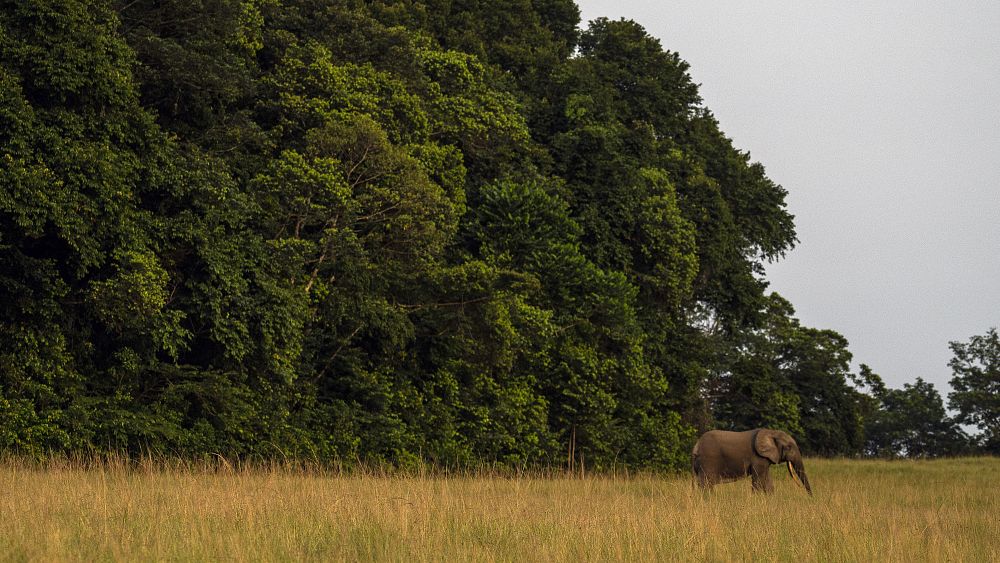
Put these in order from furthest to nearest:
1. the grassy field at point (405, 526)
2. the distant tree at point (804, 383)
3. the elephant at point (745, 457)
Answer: the distant tree at point (804, 383) → the elephant at point (745, 457) → the grassy field at point (405, 526)

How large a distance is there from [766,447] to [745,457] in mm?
483

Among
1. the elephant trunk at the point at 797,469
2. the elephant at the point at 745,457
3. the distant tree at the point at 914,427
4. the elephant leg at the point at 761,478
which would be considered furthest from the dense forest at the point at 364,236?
the distant tree at the point at 914,427

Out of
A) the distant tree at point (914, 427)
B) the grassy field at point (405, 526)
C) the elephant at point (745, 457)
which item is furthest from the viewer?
the distant tree at point (914, 427)

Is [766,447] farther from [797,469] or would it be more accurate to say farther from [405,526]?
[405,526]

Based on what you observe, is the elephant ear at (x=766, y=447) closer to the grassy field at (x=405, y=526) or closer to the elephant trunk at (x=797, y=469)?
the elephant trunk at (x=797, y=469)

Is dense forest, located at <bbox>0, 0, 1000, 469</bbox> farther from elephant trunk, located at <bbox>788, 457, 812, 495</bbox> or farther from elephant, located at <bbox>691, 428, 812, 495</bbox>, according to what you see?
elephant trunk, located at <bbox>788, 457, 812, 495</bbox>

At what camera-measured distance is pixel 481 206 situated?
29.7 meters

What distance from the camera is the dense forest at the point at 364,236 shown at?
18688mm

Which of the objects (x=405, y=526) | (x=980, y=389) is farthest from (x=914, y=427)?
(x=405, y=526)

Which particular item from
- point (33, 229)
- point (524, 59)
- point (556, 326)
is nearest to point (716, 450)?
point (556, 326)

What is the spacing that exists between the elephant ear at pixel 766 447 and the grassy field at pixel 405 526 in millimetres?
6821

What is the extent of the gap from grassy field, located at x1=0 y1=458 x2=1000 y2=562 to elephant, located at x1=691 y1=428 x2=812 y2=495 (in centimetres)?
686

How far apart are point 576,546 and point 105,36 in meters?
14.9

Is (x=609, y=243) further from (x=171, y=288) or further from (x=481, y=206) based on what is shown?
(x=171, y=288)
